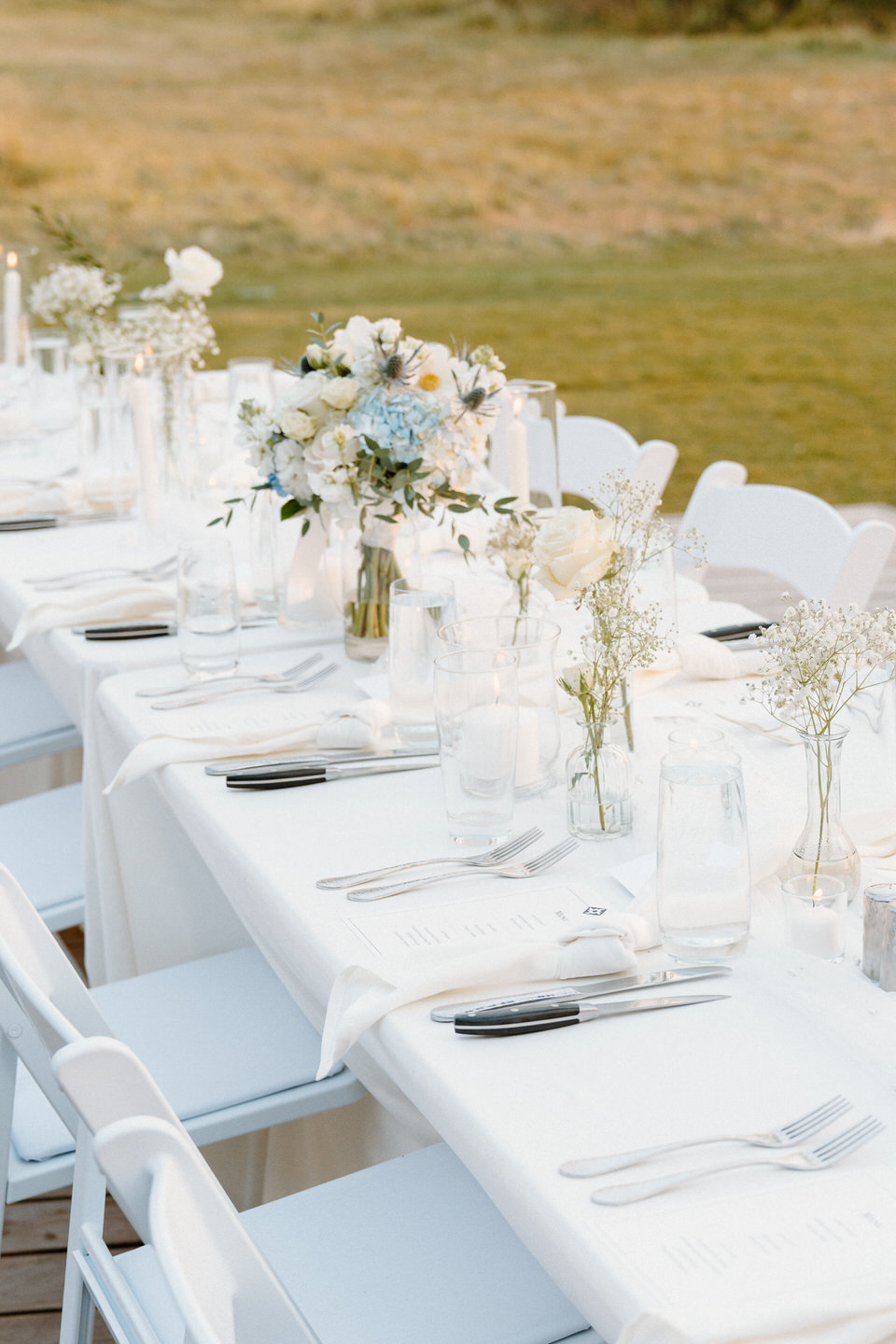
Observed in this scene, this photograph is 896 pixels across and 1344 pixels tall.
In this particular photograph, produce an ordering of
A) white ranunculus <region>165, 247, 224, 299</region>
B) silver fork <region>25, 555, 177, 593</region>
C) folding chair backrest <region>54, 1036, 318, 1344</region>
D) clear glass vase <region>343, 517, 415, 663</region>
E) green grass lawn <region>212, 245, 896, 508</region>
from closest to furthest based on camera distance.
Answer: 1. folding chair backrest <region>54, 1036, 318, 1344</region>
2. clear glass vase <region>343, 517, 415, 663</region>
3. silver fork <region>25, 555, 177, 593</region>
4. white ranunculus <region>165, 247, 224, 299</region>
5. green grass lawn <region>212, 245, 896, 508</region>

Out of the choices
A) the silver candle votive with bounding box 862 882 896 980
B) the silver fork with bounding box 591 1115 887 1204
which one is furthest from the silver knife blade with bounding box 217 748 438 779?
the silver fork with bounding box 591 1115 887 1204

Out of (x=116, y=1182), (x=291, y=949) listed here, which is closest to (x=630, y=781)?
(x=291, y=949)

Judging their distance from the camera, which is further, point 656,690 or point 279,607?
point 279,607

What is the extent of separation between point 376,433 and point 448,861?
621mm

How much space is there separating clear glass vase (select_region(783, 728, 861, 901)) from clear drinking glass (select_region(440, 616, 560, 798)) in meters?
0.33

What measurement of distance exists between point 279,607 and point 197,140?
9075 millimetres

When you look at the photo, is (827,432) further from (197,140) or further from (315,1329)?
(315,1329)

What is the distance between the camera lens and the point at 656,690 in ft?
5.89

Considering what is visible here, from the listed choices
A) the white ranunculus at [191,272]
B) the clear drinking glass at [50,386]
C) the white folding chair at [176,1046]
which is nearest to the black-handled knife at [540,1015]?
the white folding chair at [176,1046]

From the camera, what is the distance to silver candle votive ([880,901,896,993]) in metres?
1.11

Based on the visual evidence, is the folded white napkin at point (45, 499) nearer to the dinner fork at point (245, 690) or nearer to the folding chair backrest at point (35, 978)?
the dinner fork at point (245, 690)

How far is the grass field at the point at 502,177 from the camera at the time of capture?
32.2 feet

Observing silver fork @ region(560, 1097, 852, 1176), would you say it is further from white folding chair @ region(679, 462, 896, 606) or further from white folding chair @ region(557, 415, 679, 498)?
white folding chair @ region(557, 415, 679, 498)

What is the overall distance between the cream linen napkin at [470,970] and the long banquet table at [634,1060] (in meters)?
0.02
